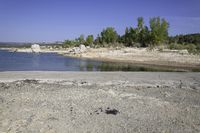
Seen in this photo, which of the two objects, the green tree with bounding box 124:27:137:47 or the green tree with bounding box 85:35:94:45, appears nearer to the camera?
the green tree with bounding box 124:27:137:47

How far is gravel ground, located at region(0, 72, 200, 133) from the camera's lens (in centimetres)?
846

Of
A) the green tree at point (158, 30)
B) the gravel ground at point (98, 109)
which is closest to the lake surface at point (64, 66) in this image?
the gravel ground at point (98, 109)

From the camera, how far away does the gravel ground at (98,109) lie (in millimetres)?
8461

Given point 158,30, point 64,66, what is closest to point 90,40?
point 158,30

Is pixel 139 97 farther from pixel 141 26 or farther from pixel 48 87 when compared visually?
pixel 141 26

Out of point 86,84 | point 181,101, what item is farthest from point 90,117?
point 86,84

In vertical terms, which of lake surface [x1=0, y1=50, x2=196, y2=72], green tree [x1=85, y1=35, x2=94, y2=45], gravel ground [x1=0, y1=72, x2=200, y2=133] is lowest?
lake surface [x1=0, y1=50, x2=196, y2=72]

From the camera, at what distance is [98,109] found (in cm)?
1062

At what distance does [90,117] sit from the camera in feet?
31.2

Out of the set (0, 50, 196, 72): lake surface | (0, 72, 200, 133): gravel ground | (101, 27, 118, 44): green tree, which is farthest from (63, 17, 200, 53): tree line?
(0, 72, 200, 133): gravel ground

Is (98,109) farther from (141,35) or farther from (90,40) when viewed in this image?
(90,40)

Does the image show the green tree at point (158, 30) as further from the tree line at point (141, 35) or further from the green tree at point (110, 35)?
the green tree at point (110, 35)

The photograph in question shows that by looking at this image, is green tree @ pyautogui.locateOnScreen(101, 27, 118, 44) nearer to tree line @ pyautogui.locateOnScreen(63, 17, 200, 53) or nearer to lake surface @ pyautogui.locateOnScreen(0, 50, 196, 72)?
tree line @ pyautogui.locateOnScreen(63, 17, 200, 53)

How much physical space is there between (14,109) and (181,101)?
8.04 meters
